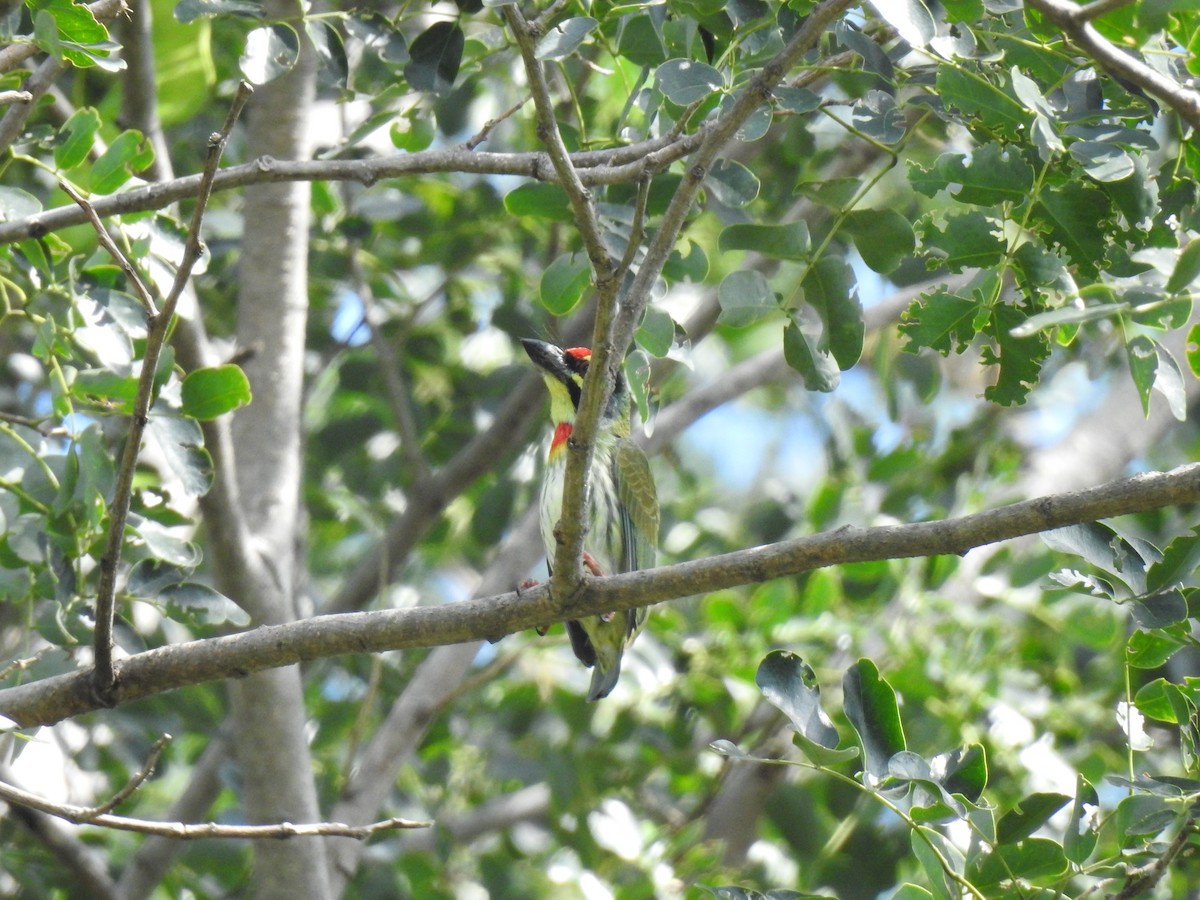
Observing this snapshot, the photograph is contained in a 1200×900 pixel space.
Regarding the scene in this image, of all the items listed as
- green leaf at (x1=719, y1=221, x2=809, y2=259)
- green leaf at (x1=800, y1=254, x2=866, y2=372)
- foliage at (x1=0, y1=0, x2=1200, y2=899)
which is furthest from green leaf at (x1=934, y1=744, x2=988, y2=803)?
green leaf at (x1=719, y1=221, x2=809, y2=259)

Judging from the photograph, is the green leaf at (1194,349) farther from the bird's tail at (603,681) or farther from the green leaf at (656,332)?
the bird's tail at (603,681)

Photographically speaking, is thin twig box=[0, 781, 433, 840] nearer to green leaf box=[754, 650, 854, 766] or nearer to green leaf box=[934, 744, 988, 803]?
green leaf box=[754, 650, 854, 766]

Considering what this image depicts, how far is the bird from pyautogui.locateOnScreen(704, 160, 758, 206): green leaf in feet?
4.33

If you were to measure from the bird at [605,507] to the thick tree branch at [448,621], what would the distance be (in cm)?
144

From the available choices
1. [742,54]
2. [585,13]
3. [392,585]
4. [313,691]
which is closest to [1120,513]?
[742,54]

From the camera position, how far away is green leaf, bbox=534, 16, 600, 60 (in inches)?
82.3

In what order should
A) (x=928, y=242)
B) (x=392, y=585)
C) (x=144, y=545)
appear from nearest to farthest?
(x=928, y=242)
(x=144, y=545)
(x=392, y=585)

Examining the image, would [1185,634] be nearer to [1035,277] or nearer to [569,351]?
[1035,277]

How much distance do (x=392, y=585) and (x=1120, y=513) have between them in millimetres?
2982

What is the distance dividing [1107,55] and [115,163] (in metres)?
1.78

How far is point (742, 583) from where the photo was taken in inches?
81.4

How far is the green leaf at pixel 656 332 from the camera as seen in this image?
89.8 inches

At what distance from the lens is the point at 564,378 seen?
155 inches

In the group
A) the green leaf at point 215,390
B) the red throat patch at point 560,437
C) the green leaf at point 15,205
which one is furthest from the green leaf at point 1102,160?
the red throat patch at point 560,437
